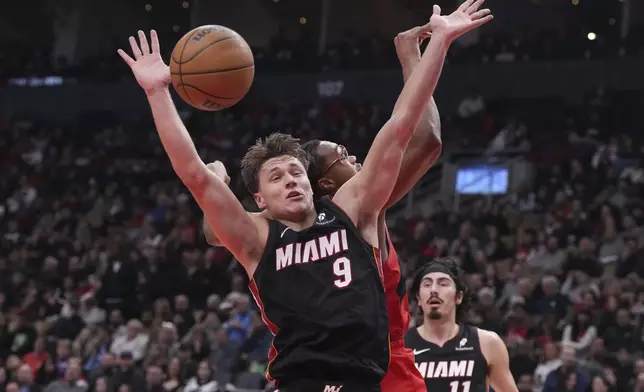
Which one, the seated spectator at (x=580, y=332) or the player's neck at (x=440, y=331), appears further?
the seated spectator at (x=580, y=332)

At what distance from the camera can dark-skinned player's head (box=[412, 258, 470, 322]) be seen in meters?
6.04

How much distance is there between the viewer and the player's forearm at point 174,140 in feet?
11.6

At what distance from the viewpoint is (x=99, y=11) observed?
80.8 feet

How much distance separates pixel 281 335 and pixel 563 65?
1534cm

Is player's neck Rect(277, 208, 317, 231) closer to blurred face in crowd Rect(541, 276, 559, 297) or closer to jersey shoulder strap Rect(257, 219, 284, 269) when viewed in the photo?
jersey shoulder strap Rect(257, 219, 284, 269)

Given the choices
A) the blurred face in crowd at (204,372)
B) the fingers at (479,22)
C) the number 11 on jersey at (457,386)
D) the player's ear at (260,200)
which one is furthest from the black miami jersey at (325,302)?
the blurred face in crowd at (204,372)

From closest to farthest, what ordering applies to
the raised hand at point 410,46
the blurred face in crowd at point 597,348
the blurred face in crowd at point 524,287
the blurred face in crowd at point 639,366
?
the raised hand at point 410,46 < the blurred face in crowd at point 639,366 < the blurred face in crowd at point 597,348 < the blurred face in crowd at point 524,287

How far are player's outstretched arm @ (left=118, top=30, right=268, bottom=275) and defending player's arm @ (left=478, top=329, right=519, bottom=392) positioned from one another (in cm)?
279

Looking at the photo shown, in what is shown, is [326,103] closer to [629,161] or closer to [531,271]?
[629,161]

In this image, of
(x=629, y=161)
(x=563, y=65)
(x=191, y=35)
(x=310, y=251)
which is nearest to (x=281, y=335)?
(x=310, y=251)

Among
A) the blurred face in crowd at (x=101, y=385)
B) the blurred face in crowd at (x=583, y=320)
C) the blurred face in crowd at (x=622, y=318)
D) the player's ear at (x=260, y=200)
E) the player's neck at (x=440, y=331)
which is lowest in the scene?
the blurred face in crowd at (x=101, y=385)

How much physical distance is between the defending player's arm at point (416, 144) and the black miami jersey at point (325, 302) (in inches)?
20.5

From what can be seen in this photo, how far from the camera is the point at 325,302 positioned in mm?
3518

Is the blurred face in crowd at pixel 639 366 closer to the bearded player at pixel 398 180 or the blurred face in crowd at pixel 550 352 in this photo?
the blurred face in crowd at pixel 550 352
